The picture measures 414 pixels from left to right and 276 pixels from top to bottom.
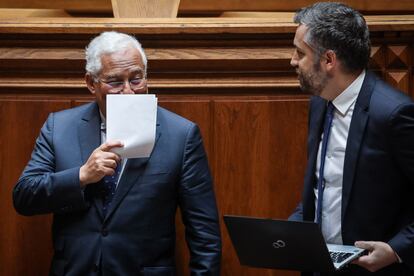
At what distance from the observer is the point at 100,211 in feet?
4.14

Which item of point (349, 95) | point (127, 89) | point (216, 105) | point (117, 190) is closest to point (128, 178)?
point (117, 190)

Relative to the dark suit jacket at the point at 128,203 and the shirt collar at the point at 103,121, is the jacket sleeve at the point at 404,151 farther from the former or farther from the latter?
the shirt collar at the point at 103,121

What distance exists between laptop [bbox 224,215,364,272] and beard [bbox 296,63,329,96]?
0.75ft

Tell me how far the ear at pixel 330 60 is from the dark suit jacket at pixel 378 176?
0.17 ft

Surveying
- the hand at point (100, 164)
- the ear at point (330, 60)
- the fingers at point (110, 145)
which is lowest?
the hand at point (100, 164)

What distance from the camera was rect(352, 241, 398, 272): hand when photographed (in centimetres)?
112

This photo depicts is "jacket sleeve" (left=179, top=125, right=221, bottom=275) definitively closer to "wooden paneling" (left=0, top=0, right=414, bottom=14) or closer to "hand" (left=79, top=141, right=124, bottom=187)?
"hand" (left=79, top=141, right=124, bottom=187)

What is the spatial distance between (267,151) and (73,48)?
386 millimetres

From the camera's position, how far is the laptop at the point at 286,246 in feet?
3.59

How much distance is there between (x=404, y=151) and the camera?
1132 millimetres

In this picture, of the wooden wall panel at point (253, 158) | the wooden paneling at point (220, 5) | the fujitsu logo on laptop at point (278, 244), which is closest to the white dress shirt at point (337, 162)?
the fujitsu logo on laptop at point (278, 244)

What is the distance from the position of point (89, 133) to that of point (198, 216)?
22cm

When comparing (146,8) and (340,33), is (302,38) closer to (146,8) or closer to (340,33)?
(340,33)

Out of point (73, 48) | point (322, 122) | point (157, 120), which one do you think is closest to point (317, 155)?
point (322, 122)
